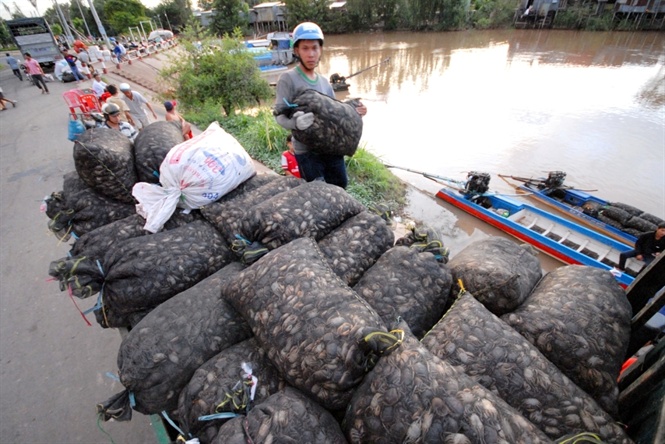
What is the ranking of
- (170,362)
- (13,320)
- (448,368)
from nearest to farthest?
(448,368)
(170,362)
(13,320)

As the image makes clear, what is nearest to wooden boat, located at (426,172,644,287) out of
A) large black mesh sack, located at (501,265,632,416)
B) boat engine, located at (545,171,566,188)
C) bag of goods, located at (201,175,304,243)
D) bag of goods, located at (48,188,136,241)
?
boat engine, located at (545,171,566,188)

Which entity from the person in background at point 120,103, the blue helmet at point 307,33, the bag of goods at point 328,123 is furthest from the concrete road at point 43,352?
the blue helmet at point 307,33

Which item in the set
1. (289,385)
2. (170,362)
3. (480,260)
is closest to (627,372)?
(480,260)

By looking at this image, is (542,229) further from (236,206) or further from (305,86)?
(236,206)

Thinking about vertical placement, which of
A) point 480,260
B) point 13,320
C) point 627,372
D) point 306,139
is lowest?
point 13,320

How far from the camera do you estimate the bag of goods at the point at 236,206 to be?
1.98 metres

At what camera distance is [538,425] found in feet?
3.63

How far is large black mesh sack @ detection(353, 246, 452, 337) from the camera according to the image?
1.50 meters

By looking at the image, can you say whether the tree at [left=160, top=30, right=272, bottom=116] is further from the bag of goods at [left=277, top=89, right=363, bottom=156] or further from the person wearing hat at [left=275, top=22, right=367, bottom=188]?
the bag of goods at [left=277, top=89, right=363, bottom=156]

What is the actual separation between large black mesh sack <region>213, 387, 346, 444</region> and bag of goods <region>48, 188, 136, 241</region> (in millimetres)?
1789

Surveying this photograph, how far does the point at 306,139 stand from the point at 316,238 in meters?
0.78

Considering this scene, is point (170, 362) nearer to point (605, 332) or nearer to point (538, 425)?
point (538, 425)

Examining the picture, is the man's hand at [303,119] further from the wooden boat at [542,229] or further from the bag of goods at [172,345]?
the wooden boat at [542,229]

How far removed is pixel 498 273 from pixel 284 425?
1.13 metres
